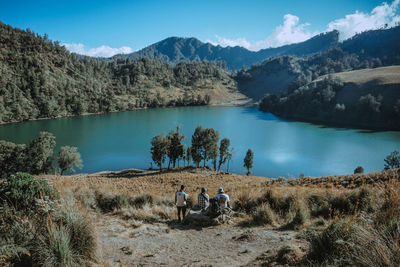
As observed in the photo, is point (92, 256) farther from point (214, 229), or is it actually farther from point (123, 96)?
point (123, 96)

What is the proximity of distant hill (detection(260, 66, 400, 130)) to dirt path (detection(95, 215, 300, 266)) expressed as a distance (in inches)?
4017

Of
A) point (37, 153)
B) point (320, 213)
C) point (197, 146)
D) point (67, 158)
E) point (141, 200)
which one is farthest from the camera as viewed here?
point (197, 146)

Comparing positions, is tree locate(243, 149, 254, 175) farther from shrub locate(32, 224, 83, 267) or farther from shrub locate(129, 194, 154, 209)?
shrub locate(32, 224, 83, 267)

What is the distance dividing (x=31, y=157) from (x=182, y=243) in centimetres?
4628

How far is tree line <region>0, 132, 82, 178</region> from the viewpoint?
40.3 m

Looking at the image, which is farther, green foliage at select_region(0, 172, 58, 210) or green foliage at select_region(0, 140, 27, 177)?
green foliage at select_region(0, 140, 27, 177)

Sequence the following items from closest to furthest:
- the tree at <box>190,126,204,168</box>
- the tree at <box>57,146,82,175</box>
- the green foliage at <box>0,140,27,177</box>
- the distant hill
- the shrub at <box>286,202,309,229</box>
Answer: the shrub at <box>286,202,309,229</box> → the green foliage at <box>0,140,27,177</box> → the tree at <box>57,146,82,175</box> → the tree at <box>190,126,204,168</box> → the distant hill

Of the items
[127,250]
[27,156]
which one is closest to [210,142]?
[27,156]

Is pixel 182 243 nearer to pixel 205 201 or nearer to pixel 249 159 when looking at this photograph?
pixel 205 201

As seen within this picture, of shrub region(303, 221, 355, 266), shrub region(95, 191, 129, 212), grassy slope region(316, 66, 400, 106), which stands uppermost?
grassy slope region(316, 66, 400, 106)

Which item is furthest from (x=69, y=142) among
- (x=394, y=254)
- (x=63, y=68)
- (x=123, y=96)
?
(x=63, y=68)

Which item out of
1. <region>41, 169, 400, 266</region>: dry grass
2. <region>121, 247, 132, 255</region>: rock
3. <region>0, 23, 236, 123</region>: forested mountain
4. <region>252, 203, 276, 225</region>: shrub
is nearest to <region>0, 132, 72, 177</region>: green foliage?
<region>41, 169, 400, 266</region>: dry grass

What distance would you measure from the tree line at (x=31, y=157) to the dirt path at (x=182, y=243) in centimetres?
4220

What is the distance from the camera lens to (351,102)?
109 m
